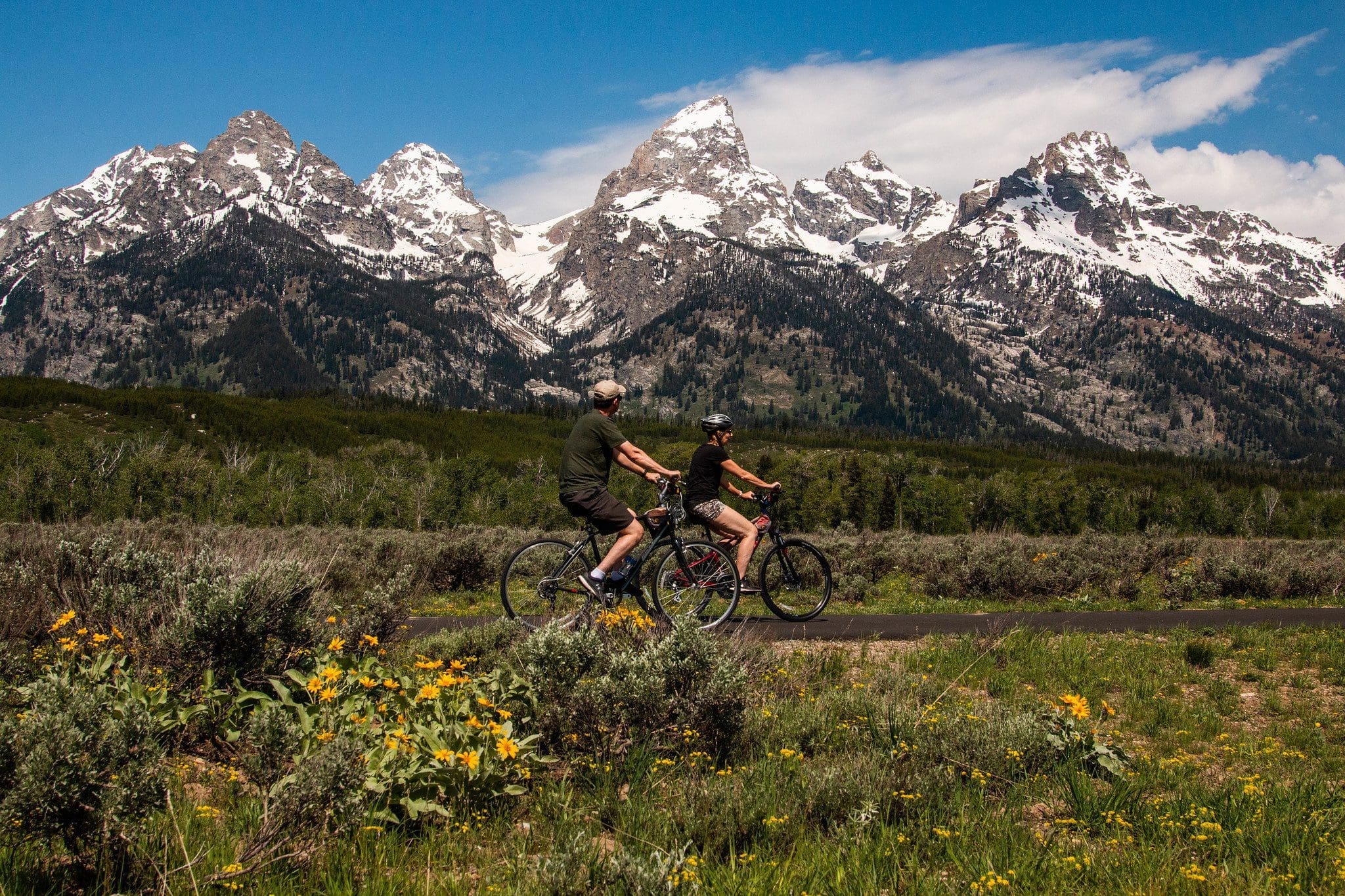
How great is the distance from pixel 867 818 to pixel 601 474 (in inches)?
222

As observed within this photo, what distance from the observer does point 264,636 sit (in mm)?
5941

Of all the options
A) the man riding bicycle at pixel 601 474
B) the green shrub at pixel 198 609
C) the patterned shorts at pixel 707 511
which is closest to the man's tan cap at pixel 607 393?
the man riding bicycle at pixel 601 474

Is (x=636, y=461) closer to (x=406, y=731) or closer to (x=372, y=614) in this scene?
(x=372, y=614)

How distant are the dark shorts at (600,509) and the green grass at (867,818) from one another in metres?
3.05

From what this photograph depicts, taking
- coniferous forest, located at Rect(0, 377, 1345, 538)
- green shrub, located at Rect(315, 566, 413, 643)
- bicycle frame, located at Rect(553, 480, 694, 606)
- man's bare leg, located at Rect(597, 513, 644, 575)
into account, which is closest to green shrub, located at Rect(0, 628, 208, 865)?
green shrub, located at Rect(315, 566, 413, 643)

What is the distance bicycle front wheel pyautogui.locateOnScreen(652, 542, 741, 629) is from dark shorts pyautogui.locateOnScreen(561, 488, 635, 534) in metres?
1.23

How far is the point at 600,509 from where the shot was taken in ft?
31.0

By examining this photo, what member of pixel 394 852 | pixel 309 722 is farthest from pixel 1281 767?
pixel 309 722

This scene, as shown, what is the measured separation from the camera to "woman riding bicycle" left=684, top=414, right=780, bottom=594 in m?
11.0

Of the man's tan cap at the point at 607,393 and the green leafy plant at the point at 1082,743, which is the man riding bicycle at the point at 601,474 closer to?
the man's tan cap at the point at 607,393

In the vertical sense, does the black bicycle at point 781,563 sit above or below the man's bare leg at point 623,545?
below

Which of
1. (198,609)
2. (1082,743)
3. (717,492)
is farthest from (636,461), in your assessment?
(1082,743)

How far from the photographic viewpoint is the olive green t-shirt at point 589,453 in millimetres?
9383

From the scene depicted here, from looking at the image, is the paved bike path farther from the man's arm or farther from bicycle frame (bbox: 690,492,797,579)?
the man's arm
